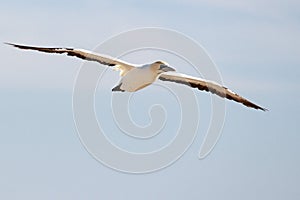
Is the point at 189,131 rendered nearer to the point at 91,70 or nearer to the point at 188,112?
the point at 188,112

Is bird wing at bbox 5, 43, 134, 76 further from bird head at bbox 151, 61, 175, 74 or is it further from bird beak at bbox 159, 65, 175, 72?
bird beak at bbox 159, 65, 175, 72

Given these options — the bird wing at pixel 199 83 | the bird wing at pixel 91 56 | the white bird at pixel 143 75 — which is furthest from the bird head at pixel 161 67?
the bird wing at pixel 199 83

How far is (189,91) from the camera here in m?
37.8

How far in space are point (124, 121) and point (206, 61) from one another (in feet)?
14.3

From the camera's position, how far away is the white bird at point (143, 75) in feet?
113

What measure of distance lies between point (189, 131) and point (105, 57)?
4.49 metres

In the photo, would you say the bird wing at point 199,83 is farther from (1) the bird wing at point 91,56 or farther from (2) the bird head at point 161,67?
(2) the bird head at point 161,67

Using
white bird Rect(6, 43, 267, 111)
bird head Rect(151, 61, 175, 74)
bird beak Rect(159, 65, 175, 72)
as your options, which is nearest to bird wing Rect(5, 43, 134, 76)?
white bird Rect(6, 43, 267, 111)

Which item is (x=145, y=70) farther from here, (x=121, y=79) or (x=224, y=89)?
(x=224, y=89)

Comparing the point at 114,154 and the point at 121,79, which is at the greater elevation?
the point at 121,79

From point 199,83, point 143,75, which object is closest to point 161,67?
point 143,75

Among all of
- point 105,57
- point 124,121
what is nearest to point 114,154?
point 124,121

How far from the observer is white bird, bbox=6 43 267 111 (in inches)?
1357

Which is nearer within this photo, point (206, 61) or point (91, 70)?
point (206, 61)
